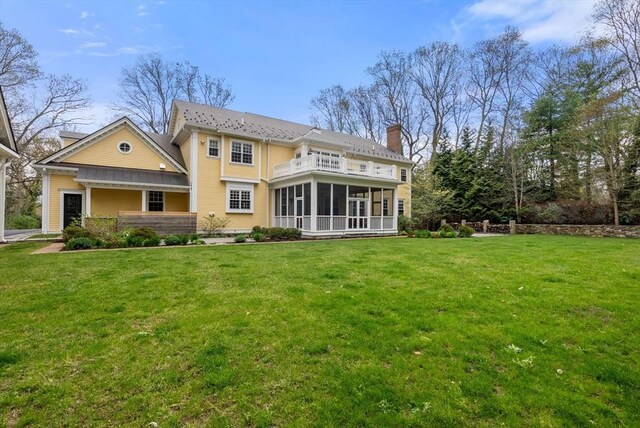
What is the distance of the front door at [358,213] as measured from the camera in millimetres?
17812

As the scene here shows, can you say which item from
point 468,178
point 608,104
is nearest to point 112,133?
point 468,178

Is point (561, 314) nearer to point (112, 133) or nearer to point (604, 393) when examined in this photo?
point (604, 393)

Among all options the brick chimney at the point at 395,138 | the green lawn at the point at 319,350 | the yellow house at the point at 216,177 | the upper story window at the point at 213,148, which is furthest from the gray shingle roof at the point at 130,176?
the brick chimney at the point at 395,138

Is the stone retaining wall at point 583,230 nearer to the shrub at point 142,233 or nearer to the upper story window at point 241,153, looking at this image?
the upper story window at point 241,153

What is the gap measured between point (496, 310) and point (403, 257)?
14.5ft

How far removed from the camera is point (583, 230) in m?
18.7

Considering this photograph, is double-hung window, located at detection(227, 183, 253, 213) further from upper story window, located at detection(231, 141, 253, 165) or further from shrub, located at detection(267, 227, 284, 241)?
shrub, located at detection(267, 227, 284, 241)

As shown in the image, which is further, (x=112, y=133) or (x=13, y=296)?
(x=112, y=133)

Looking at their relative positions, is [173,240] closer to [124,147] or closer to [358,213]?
[124,147]

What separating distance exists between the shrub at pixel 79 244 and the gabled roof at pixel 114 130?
7.28 m

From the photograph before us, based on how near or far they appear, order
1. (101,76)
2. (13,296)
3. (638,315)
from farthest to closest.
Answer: (101,76) → (13,296) → (638,315)

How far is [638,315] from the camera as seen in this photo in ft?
13.4

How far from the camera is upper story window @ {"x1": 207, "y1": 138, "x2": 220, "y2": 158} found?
56.4 feet

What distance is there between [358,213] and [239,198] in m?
6.94
